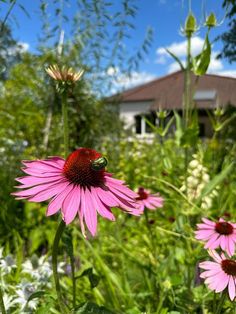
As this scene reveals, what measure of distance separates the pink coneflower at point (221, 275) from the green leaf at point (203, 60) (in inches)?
24.5

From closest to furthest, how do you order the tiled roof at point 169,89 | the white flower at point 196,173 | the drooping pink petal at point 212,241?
the drooping pink petal at point 212,241, the white flower at point 196,173, the tiled roof at point 169,89

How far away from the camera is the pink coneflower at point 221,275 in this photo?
75cm

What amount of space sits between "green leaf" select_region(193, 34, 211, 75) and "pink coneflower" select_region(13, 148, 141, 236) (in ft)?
2.13

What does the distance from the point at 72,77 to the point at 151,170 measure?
2600 mm

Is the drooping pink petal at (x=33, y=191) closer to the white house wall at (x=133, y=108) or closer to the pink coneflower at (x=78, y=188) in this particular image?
the pink coneflower at (x=78, y=188)

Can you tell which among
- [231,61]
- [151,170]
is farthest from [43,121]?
[231,61]

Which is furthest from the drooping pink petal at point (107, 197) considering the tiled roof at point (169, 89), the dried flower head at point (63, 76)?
the tiled roof at point (169, 89)

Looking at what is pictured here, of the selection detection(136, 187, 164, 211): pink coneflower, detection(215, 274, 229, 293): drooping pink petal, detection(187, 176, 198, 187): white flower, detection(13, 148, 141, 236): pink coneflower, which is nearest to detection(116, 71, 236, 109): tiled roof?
detection(187, 176, 198, 187): white flower

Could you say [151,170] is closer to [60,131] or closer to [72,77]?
[60,131]

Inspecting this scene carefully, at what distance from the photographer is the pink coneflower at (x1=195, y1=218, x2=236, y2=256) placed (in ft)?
2.72

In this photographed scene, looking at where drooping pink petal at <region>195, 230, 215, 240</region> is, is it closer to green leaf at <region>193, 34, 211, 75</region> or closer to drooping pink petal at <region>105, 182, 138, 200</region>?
drooping pink petal at <region>105, 182, 138, 200</region>

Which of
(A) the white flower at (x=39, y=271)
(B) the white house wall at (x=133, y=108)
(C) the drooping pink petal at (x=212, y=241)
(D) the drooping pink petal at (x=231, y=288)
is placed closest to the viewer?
(D) the drooping pink petal at (x=231, y=288)

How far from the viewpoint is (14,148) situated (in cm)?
259

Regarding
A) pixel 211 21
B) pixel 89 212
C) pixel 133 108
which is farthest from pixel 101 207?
pixel 133 108
